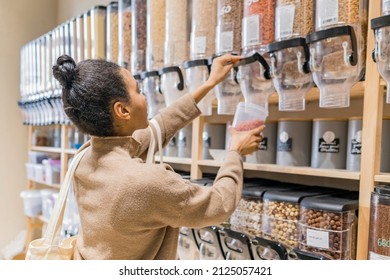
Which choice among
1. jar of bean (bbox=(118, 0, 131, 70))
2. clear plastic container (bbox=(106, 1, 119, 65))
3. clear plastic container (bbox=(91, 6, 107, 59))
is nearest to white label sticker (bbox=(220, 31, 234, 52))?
jar of bean (bbox=(118, 0, 131, 70))

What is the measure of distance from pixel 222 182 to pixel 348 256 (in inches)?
14.0

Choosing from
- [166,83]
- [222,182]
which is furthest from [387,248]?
[166,83]

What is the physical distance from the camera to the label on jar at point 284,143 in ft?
3.96

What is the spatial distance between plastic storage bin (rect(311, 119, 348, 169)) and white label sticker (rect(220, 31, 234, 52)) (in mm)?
330

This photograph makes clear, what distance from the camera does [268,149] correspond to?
51.1 inches

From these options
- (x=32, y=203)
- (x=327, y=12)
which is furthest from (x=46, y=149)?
(x=327, y=12)

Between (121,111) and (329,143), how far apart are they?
58cm

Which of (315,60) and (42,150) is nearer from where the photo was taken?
(315,60)

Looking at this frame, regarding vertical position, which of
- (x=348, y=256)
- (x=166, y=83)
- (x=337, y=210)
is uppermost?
(x=166, y=83)

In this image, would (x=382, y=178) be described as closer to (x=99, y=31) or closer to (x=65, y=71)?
(x=65, y=71)

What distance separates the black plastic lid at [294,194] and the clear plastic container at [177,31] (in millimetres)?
567

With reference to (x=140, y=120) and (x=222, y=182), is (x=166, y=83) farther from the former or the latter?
(x=222, y=182)

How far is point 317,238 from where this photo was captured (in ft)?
3.24

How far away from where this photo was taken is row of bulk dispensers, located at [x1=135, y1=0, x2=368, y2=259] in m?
0.95
